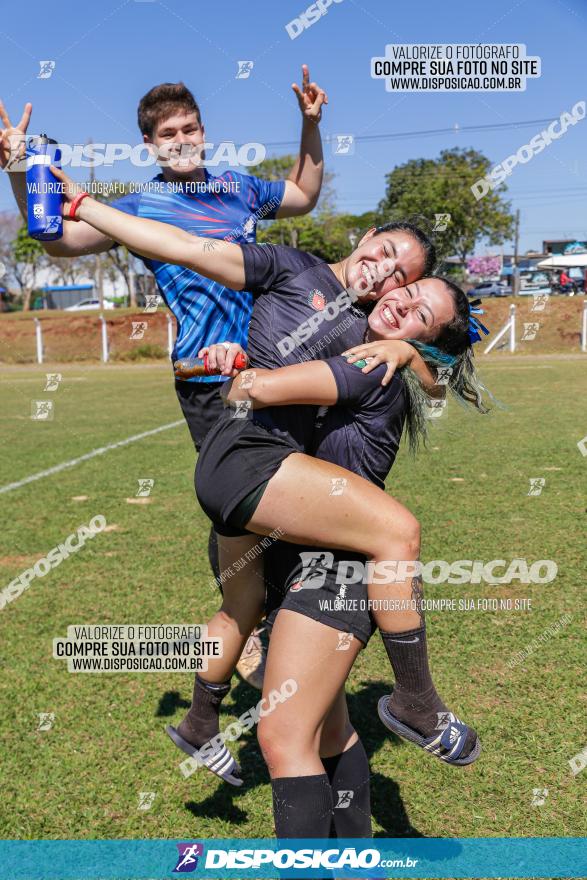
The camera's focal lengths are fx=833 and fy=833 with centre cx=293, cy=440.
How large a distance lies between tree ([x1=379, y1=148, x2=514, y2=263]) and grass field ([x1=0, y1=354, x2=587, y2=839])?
30453 mm

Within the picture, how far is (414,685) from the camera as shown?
250cm

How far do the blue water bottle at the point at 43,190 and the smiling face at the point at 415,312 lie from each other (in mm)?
1046

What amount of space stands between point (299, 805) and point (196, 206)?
2537mm

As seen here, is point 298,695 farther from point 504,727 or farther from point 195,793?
point 504,727

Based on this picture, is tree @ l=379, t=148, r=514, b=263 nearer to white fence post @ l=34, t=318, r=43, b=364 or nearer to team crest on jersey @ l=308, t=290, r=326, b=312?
white fence post @ l=34, t=318, r=43, b=364

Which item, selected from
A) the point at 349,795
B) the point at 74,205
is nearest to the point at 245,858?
the point at 349,795

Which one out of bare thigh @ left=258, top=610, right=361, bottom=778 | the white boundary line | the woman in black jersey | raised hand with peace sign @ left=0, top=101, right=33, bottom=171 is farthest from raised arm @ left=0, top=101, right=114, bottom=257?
the white boundary line

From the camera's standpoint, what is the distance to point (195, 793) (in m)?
3.27

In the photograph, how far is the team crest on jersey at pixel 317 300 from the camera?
2490 millimetres

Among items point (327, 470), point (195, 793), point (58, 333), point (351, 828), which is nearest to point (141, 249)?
point (327, 470)

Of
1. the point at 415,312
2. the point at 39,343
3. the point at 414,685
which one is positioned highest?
the point at 415,312

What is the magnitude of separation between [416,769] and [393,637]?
123 centimetres

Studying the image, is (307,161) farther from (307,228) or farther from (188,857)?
(307,228)

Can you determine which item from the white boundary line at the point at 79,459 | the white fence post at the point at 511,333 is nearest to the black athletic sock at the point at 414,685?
the white boundary line at the point at 79,459
